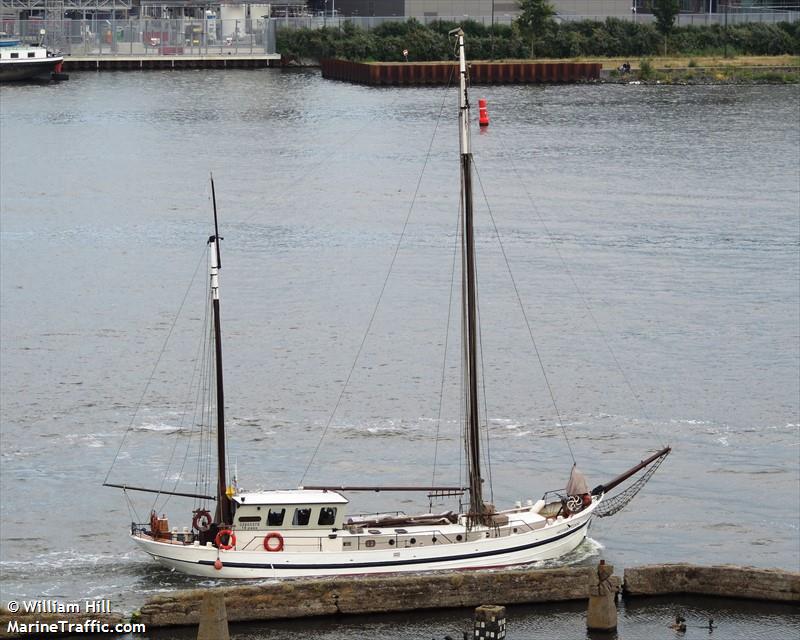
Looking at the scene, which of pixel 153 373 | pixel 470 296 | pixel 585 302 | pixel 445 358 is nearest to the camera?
pixel 470 296

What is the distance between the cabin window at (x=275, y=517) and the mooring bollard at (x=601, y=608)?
701 cm

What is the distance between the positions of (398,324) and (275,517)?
24681 millimetres

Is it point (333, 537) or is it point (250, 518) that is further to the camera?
point (333, 537)

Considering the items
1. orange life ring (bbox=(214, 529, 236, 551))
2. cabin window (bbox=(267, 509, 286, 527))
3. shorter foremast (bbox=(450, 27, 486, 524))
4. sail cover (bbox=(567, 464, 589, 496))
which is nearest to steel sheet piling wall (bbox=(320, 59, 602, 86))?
shorter foremast (bbox=(450, 27, 486, 524))

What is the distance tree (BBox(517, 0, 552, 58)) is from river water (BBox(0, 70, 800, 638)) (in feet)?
154

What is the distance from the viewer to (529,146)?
107 m

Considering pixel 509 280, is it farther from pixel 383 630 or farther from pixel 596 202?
pixel 383 630

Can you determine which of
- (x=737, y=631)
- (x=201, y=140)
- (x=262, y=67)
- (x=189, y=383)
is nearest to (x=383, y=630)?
(x=737, y=631)

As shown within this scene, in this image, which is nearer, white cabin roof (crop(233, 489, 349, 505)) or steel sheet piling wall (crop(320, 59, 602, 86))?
white cabin roof (crop(233, 489, 349, 505))

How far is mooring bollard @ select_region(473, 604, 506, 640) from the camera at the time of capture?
3250cm

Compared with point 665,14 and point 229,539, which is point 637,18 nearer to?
point 665,14

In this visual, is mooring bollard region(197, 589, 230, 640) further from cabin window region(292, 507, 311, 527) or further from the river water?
cabin window region(292, 507, 311, 527)

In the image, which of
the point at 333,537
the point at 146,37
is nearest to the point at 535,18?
the point at 146,37

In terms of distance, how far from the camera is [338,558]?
37750 millimetres
